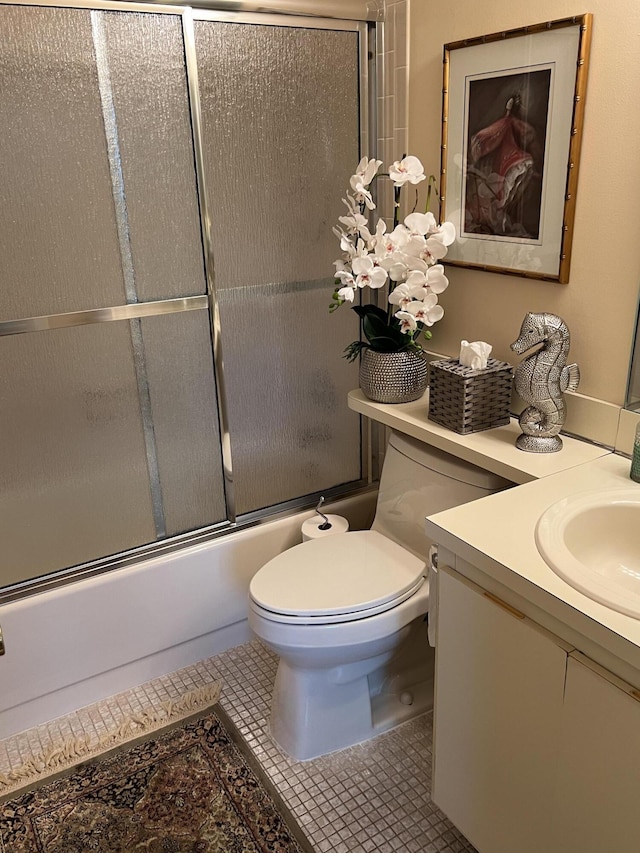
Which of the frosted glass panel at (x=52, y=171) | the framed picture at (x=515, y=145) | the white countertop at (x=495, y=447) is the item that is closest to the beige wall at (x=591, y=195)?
the framed picture at (x=515, y=145)

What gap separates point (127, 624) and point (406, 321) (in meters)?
1.18

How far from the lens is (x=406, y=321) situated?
1771mm

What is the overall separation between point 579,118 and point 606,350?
1.62ft

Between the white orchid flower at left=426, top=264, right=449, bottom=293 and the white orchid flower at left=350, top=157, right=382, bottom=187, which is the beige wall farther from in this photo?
the white orchid flower at left=350, top=157, right=382, bottom=187

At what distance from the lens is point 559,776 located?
1.19 m

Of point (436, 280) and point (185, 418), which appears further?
point (185, 418)

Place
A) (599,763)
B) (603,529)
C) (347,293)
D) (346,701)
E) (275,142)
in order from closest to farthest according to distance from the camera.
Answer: (599,763), (603,529), (347,293), (346,701), (275,142)

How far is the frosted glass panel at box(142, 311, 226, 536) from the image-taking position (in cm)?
193

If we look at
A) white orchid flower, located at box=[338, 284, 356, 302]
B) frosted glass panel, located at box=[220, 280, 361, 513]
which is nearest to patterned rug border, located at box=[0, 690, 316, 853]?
frosted glass panel, located at box=[220, 280, 361, 513]

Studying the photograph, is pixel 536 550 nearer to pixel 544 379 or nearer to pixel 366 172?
pixel 544 379

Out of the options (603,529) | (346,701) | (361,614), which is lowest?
(346,701)

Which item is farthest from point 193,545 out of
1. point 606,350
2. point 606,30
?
point 606,30

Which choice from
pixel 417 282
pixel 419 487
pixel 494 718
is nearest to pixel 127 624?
pixel 419 487

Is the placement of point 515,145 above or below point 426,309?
above
